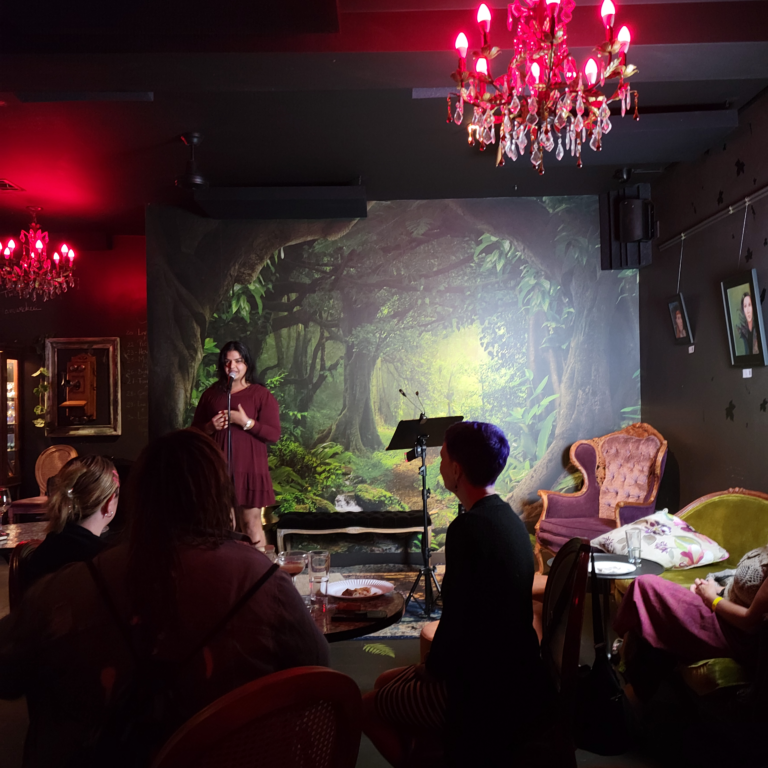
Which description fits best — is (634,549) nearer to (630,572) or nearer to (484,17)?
(630,572)

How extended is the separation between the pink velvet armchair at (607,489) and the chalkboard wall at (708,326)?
27 centimetres

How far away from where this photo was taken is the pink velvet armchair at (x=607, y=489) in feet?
15.9

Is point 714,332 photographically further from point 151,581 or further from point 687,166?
point 151,581

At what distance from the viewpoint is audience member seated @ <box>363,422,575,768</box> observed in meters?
1.71

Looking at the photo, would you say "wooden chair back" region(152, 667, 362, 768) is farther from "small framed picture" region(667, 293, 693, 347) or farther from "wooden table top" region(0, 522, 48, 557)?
"small framed picture" region(667, 293, 693, 347)

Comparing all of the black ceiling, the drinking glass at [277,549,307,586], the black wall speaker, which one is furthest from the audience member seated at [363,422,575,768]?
the black wall speaker

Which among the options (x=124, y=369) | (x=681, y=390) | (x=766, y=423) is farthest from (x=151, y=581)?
(x=124, y=369)

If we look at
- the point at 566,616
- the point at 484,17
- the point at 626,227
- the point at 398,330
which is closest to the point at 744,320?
the point at 626,227

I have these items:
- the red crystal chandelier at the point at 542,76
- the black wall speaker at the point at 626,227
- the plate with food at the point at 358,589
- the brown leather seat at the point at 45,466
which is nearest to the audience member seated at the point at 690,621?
the plate with food at the point at 358,589

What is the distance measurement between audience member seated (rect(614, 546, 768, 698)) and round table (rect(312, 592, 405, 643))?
50.1 inches

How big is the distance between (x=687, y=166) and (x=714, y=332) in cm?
142

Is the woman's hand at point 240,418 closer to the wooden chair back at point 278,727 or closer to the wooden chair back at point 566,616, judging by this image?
the wooden chair back at point 566,616

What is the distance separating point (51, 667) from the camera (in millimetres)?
1169

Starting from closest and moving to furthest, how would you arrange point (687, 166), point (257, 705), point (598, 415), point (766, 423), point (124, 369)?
point (257, 705), point (766, 423), point (687, 166), point (598, 415), point (124, 369)
